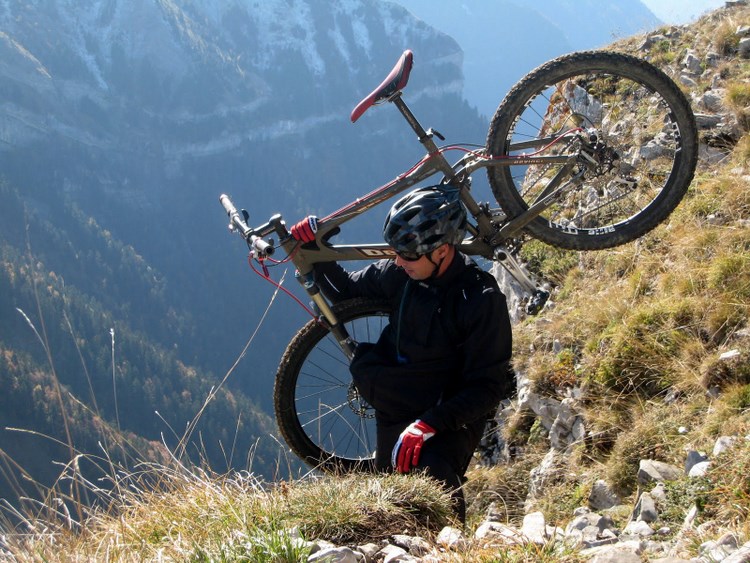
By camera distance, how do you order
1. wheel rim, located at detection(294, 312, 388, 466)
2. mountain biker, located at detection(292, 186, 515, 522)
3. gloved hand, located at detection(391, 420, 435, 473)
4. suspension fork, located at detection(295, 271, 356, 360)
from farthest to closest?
wheel rim, located at detection(294, 312, 388, 466) < suspension fork, located at detection(295, 271, 356, 360) < mountain biker, located at detection(292, 186, 515, 522) < gloved hand, located at detection(391, 420, 435, 473)

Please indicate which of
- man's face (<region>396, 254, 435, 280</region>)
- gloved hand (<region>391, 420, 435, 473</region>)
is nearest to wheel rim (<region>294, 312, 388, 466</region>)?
man's face (<region>396, 254, 435, 280</region>)

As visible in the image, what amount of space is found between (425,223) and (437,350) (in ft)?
2.50

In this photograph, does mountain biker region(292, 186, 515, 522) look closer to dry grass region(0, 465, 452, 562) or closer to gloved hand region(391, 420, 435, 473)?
gloved hand region(391, 420, 435, 473)

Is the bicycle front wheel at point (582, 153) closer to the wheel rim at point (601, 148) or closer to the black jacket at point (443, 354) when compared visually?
the wheel rim at point (601, 148)

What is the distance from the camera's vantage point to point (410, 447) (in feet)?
12.5

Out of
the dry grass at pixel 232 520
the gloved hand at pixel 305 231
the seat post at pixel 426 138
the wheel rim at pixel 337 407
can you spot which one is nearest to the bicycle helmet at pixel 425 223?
the seat post at pixel 426 138

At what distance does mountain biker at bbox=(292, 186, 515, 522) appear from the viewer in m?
4.00

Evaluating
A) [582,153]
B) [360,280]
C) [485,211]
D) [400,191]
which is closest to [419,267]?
[360,280]

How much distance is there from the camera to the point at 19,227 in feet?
529

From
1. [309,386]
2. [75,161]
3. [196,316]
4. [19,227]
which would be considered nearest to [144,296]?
[196,316]

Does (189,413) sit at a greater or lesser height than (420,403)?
lesser

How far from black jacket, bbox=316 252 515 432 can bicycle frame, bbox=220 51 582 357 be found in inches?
26.0

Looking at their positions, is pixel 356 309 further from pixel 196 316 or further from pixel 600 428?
pixel 196 316

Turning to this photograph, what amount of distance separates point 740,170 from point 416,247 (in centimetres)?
349
